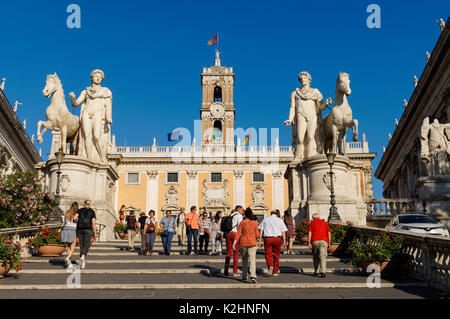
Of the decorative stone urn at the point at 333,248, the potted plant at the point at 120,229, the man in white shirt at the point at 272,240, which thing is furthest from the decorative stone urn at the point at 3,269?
the potted plant at the point at 120,229

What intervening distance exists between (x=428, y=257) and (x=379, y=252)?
3.56 feet

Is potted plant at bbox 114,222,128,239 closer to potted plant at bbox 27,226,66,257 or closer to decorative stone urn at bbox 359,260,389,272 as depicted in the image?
potted plant at bbox 27,226,66,257

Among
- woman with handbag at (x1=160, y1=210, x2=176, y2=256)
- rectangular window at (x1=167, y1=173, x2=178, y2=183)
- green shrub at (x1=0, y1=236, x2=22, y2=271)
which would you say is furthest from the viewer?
rectangular window at (x1=167, y1=173, x2=178, y2=183)

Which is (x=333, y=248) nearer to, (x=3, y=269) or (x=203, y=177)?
(x=3, y=269)

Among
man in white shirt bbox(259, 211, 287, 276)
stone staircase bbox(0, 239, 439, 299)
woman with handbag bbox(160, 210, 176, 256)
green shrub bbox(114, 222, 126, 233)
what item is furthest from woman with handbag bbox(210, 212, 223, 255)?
green shrub bbox(114, 222, 126, 233)

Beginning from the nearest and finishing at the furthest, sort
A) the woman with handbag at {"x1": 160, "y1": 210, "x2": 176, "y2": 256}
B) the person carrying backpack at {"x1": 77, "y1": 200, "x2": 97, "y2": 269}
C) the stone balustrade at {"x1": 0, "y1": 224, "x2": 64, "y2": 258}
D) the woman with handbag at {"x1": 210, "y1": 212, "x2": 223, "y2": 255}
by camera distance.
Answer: the person carrying backpack at {"x1": 77, "y1": 200, "x2": 97, "y2": 269} → the stone balustrade at {"x1": 0, "y1": 224, "x2": 64, "y2": 258} → the woman with handbag at {"x1": 160, "y1": 210, "x2": 176, "y2": 256} → the woman with handbag at {"x1": 210, "y1": 212, "x2": 223, "y2": 255}

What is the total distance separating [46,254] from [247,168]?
42.6 m

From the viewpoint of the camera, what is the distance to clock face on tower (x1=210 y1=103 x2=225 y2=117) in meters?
65.6

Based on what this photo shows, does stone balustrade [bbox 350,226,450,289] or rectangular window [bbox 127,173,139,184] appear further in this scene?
rectangular window [bbox 127,173,139,184]

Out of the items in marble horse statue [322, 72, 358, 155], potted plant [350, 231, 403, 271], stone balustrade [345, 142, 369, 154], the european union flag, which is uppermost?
the european union flag

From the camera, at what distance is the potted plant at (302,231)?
1569cm

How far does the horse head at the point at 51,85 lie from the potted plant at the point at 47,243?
717 cm

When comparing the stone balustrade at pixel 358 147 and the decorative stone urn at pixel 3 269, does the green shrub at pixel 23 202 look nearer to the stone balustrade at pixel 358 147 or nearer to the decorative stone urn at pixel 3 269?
the decorative stone urn at pixel 3 269
